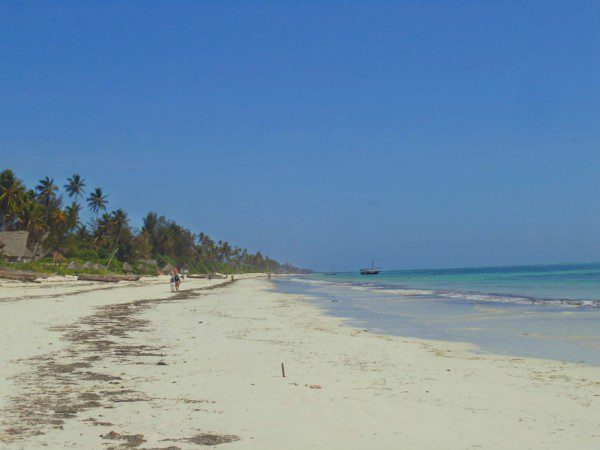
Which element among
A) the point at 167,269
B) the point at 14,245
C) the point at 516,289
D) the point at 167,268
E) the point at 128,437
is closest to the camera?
the point at 128,437

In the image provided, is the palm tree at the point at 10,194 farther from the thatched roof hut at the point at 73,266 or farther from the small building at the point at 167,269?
the small building at the point at 167,269

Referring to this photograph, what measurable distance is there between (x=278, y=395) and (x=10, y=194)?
70.3 meters

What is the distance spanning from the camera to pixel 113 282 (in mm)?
59188

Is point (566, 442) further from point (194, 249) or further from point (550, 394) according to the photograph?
point (194, 249)

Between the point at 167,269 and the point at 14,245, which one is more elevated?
the point at 14,245

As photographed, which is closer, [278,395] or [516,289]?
[278,395]

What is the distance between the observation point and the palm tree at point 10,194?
68.3 m

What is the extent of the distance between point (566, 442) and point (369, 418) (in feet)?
7.79

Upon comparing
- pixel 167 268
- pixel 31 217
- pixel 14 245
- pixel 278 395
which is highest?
pixel 31 217

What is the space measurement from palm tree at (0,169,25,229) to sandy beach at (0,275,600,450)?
5997cm

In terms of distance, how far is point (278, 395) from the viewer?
27.9 ft

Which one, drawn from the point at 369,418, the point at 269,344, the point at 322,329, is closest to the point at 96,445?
the point at 369,418

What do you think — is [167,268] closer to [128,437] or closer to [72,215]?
[72,215]

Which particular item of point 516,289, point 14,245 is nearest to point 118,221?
point 14,245
